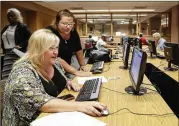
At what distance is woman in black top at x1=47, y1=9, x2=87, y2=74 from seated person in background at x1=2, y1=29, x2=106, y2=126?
3.17ft

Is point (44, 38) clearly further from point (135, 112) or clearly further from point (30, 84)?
point (135, 112)

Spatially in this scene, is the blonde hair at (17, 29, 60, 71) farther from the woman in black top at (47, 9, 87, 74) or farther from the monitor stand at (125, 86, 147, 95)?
the woman in black top at (47, 9, 87, 74)

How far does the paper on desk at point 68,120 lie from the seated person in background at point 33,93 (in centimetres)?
6

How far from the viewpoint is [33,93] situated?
4.33 feet

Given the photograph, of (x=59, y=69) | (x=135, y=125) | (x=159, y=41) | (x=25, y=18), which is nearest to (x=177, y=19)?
(x=159, y=41)

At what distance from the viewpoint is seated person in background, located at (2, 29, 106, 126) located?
132cm

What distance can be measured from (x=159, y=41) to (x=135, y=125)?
5.38 meters

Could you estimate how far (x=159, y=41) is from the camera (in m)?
6.25

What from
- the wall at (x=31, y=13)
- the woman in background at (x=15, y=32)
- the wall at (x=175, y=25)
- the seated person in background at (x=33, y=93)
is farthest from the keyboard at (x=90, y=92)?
the wall at (x=175, y=25)

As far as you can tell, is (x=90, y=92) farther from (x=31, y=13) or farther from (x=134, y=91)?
(x=31, y=13)

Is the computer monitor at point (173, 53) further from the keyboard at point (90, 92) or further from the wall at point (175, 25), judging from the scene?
the wall at point (175, 25)

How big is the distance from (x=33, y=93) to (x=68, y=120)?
0.87 feet

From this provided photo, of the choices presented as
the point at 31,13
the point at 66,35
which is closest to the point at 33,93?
the point at 66,35

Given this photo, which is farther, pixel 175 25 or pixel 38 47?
pixel 175 25
